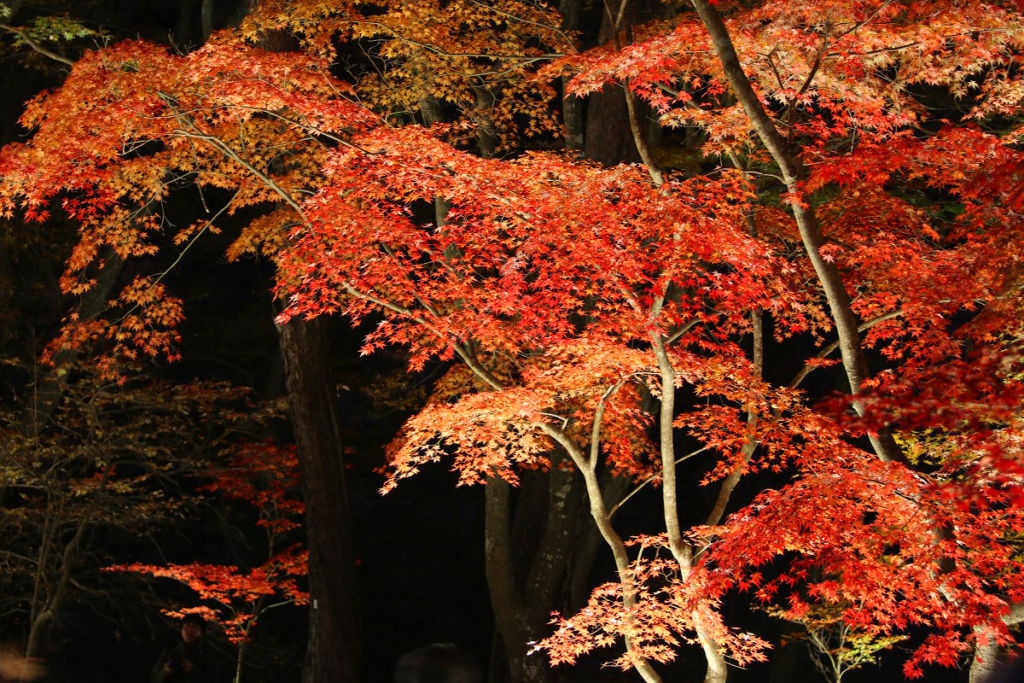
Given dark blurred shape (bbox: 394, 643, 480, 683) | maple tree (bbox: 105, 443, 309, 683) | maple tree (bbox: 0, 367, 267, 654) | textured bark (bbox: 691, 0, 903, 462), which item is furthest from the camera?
maple tree (bbox: 105, 443, 309, 683)

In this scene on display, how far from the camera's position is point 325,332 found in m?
10.1

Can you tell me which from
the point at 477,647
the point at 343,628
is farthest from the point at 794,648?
the point at 343,628

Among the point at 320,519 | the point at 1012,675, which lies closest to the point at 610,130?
the point at 320,519

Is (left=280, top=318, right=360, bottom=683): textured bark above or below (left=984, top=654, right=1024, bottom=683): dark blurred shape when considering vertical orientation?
above

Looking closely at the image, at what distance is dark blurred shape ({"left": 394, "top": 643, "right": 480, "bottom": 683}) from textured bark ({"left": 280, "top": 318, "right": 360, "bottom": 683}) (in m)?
6.82

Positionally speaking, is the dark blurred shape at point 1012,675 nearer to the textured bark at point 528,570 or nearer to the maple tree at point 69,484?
the textured bark at point 528,570

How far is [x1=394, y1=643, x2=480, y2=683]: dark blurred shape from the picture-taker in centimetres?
301

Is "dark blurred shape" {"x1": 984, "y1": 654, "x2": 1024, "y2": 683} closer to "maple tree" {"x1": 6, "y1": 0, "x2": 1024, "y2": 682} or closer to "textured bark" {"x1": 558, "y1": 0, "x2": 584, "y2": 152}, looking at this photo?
"maple tree" {"x1": 6, "y1": 0, "x2": 1024, "y2": 682}

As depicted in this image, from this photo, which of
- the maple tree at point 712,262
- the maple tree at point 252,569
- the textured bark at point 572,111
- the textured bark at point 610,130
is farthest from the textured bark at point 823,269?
the maple tree at point 252,569

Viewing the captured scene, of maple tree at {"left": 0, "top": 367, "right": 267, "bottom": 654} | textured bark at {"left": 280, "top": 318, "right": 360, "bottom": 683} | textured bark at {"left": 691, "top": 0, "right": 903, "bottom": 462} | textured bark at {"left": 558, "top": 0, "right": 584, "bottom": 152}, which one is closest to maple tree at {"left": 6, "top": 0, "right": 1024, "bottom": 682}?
textured bark at {"left": 691, "top": 0, "right": 903, "bottom": 462}

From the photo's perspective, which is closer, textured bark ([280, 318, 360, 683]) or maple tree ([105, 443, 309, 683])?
textured bark ([280, 318, 360, 683])

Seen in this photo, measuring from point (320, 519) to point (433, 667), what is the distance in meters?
6.98

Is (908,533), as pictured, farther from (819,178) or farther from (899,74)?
(899,74)

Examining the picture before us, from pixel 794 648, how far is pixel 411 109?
933cm
